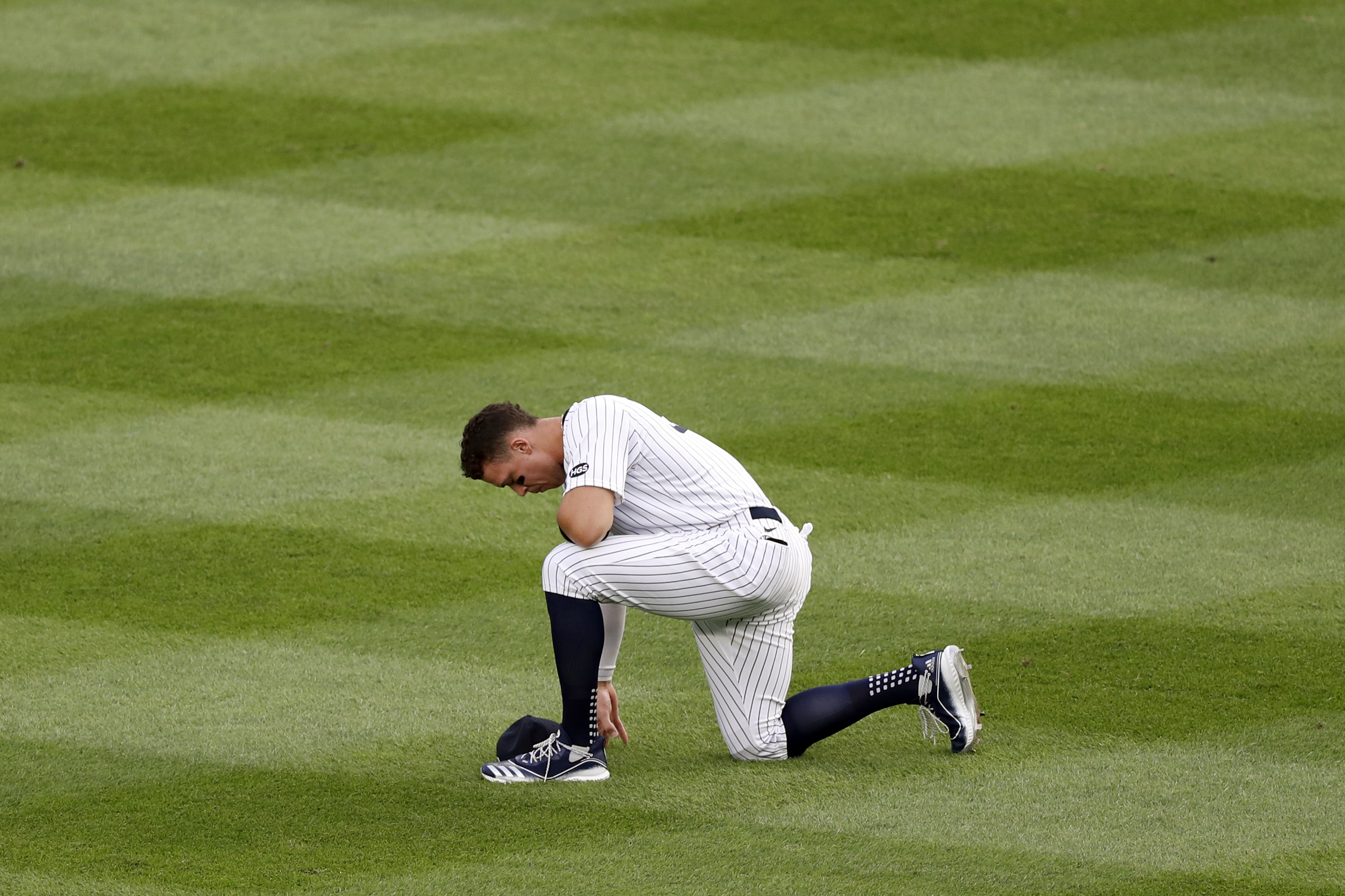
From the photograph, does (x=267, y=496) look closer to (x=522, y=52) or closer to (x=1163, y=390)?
(x=1163, y=390)

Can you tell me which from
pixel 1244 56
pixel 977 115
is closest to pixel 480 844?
pixel 977 115

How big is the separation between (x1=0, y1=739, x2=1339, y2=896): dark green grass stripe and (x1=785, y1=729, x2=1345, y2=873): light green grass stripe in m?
0.07

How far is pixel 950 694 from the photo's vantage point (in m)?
5.23

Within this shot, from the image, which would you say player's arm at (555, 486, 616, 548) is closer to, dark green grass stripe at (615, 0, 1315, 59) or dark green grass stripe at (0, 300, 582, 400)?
dark green grass stripe at (0, 300, 582, 400)

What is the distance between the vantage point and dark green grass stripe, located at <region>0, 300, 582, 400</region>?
29.7 feet

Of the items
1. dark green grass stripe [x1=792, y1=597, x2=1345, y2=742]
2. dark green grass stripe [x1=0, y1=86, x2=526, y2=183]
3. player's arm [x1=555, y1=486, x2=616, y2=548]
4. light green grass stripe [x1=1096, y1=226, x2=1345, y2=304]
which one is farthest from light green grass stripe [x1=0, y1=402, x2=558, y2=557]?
light green grass stripe [x1=1096, y1=226, x2=1345, y2=304]

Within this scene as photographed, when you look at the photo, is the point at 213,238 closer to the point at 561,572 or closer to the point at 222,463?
the point at 222,463

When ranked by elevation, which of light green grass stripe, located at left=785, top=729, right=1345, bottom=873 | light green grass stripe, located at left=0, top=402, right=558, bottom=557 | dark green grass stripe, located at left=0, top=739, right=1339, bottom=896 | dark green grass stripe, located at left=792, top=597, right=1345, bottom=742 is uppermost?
light green grass stripe, located at left=0, top=402, right=558, bottom=557

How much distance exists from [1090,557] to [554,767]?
293cm

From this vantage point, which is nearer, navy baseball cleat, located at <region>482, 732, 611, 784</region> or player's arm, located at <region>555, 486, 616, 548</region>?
player's arm, located at <region>555, 486, 616, 548</region>

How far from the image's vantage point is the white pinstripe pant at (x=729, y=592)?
5023 millimetres

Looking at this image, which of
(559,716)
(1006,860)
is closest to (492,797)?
(559,716)

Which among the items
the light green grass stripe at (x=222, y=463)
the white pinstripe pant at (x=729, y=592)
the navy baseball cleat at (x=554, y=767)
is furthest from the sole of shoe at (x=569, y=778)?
the light green grass stripe at (x=222, y=463)

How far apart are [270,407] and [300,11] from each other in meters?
7.19
